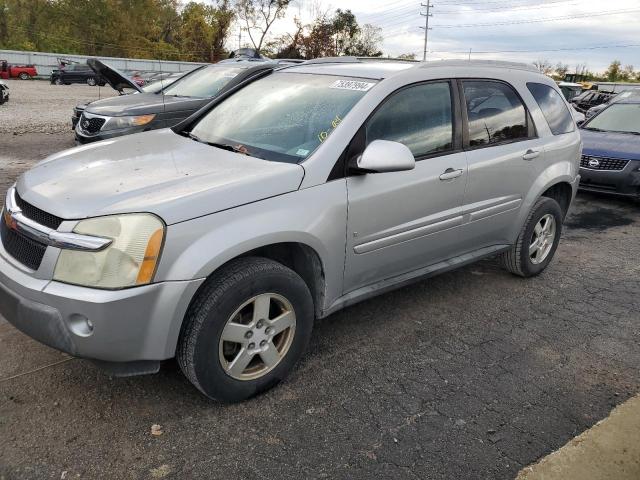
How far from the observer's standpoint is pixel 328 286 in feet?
10.3

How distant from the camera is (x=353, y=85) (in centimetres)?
343

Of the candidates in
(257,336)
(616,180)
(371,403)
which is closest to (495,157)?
(371,403)

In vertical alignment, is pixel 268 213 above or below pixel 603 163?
above

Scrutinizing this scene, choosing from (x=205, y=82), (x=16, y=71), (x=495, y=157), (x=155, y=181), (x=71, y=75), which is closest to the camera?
(x=155, y=181)

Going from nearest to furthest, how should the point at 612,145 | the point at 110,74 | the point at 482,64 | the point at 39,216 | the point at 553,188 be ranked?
the point at 39,216
the point at 482,64
the point at 553,188
the point at 110,74
the point at 612,145

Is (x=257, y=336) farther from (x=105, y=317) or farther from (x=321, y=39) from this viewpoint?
(x=321, y=39)

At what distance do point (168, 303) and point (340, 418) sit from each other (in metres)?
1.07

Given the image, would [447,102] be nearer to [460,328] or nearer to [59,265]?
[460,328]

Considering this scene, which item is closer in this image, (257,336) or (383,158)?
(257,336)

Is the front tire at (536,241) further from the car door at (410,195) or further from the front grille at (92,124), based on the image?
the front grille at (92,124)

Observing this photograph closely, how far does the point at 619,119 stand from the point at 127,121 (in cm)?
779

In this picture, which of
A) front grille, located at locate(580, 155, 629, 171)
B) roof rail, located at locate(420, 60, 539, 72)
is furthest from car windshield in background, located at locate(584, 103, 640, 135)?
roof rail, located at locate(420, 60, 539, 72)

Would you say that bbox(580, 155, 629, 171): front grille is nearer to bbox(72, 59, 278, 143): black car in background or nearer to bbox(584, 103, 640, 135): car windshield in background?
bbox(584, 103, 640, 135): car windshield in background

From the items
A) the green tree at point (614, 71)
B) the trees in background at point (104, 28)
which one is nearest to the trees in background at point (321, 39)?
the trees in background at point (104, 28)
